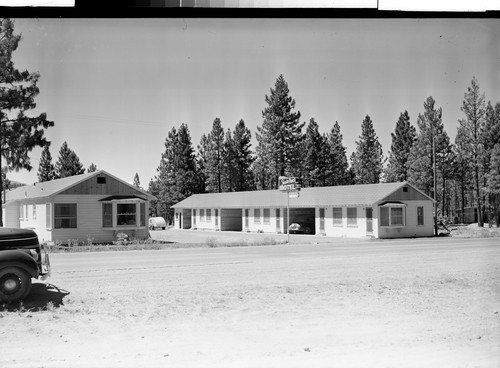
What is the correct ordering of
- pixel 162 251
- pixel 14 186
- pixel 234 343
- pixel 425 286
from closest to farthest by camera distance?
1. pixel 234 343
2. pixel 14 186
3. pixel 425 286
4. pixel 162 251

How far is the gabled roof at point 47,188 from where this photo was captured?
5406 millimetres

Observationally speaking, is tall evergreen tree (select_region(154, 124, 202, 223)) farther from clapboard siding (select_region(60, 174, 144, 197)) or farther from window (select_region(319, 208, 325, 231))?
window (select_region(319, 208, 325, 231))

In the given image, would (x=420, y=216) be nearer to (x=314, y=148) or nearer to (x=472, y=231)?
(x=472, y=231)

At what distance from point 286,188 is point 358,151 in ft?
8.49

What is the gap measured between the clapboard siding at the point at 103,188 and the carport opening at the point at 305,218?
14.2 metres

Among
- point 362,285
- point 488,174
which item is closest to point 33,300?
point 362,285

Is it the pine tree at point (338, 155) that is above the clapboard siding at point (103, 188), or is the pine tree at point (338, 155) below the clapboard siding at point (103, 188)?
above

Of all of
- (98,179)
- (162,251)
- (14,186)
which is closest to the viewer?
(14,186)

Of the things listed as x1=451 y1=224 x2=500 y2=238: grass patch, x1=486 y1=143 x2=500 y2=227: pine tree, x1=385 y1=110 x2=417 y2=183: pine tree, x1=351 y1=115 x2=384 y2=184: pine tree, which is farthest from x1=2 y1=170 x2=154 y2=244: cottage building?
x1=451 y1=224 x2=500 y2=238: grass patch

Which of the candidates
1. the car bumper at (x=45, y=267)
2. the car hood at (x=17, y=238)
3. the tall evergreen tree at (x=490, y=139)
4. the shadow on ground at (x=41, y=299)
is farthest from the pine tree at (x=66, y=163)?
the tall evergreen tree at (x=490, y=139)

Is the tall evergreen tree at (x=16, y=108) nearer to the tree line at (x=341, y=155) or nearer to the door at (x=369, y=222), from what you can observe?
the tree line at (x=341, y=155)

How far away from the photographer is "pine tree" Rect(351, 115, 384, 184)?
254 inches

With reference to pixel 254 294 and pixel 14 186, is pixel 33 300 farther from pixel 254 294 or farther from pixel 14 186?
pixel 254 294

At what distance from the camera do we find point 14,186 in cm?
531
